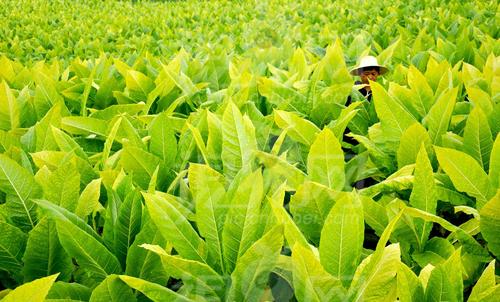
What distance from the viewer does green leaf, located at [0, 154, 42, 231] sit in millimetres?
1591

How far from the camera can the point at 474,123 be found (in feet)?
5.85

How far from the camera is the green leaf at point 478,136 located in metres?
1.78

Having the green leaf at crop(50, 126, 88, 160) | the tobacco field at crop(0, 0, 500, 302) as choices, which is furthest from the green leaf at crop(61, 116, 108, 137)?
the green leaf at crop(50, 126, 88, 160)

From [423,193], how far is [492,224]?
21 cm

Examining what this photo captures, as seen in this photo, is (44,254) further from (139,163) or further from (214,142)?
(214,142)

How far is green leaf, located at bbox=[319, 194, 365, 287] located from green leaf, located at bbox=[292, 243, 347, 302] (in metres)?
0.10

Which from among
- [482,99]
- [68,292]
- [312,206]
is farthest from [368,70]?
[68,292]

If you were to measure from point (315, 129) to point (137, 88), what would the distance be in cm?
132

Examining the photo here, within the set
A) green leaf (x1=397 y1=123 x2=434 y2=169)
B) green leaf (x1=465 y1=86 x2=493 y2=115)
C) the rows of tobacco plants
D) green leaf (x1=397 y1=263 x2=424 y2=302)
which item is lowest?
the rows of tobacco plants

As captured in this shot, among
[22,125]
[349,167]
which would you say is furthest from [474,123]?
[22,125]

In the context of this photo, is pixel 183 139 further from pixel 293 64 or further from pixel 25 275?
pixel 293 64

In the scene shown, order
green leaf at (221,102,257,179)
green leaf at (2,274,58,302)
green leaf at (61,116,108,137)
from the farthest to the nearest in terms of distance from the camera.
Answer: green leaf at (61,116,108,137)
green leaf at (221,102,257,179)
green leaf at (2,274,58,302)

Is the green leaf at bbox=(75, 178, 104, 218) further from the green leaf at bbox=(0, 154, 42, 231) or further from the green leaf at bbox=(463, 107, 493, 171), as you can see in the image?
the green leaf at bbox=(463, 107, 493, 171)

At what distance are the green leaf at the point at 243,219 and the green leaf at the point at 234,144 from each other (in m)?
0.45
